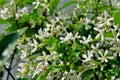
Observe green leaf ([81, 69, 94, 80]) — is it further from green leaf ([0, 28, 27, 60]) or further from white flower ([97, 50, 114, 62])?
green leaf ([0, 28, 27, 60])

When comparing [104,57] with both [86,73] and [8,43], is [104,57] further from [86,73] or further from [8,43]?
[8,43]

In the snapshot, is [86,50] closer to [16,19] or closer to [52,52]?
[52,52]

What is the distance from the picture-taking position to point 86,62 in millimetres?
1193

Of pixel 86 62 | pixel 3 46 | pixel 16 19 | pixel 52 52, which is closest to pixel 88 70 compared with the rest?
pixel 86 62

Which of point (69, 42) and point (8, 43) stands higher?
point (8, 43)


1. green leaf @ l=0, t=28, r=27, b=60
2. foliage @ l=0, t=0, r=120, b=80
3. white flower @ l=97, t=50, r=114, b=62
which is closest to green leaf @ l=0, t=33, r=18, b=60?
green leaf @ l=0, t=28, r=27, b=60

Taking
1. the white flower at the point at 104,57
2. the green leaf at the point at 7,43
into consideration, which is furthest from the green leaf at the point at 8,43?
the white flower at the point at 104,57

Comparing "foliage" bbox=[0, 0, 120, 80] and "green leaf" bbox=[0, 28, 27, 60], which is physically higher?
"green leaf" bbox=[0, 28, 27, 60]

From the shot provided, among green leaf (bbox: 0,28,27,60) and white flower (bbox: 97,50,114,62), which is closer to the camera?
green leaf (bbox: 0,28,27,60)

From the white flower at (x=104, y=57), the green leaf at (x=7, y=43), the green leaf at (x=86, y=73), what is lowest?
the green leaf at (x=86, y=73)

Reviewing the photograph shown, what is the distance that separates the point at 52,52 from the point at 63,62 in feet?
0.21

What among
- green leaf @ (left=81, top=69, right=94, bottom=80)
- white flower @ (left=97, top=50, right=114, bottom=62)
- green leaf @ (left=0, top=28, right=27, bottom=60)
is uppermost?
green leaf @ (left=0, top=28, right=27, bottom=60)

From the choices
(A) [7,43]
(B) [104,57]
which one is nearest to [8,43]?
(A) [7,43]

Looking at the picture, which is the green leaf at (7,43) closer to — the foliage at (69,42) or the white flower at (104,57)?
the foliage at (69,42)
